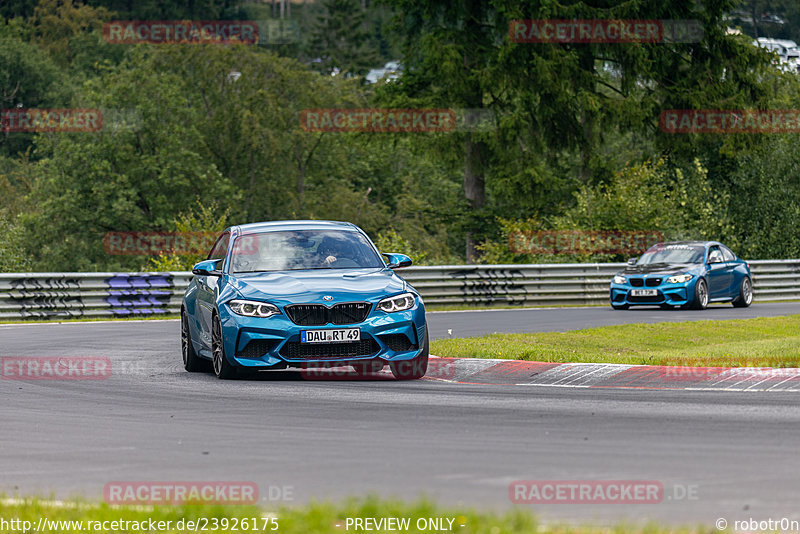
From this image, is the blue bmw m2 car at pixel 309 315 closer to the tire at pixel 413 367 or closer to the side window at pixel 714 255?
the tire at pixel 413 367

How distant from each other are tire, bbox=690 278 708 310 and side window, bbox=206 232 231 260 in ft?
47.2

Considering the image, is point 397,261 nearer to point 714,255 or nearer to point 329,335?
point 329,335

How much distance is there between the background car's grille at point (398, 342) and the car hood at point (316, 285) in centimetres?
43

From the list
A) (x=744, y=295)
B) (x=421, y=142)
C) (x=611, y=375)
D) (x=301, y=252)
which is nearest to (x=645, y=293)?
(x=744, y=295)

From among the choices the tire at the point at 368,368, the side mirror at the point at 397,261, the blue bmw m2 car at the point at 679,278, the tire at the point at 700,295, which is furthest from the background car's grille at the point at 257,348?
the tire at the point at 700,295

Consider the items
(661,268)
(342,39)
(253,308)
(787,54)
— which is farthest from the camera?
(342,39)

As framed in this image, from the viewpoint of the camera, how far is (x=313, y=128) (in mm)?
62969

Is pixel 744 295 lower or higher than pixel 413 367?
lower

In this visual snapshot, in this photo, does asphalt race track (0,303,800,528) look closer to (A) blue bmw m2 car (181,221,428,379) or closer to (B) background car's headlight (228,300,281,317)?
(A) blue bmw m2 car (181,221,428,379)

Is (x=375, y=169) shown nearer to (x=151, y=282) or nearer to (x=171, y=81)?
(x=171, y=81)

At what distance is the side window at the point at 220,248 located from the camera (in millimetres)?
14359

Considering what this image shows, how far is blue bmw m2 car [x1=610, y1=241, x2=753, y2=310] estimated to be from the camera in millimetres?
26656

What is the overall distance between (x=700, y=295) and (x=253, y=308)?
647 inches

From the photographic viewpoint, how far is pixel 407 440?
8.37 m
